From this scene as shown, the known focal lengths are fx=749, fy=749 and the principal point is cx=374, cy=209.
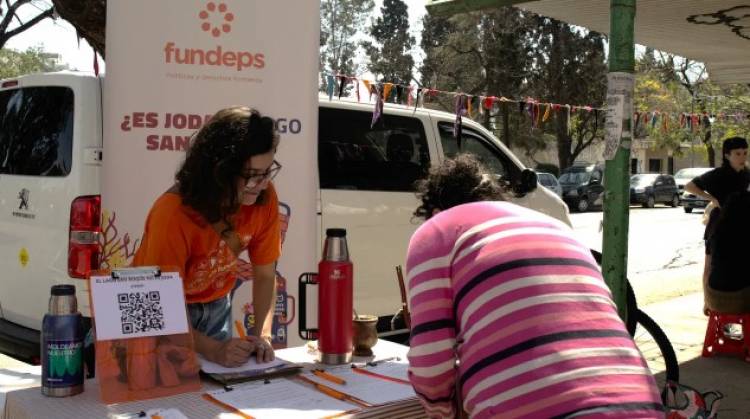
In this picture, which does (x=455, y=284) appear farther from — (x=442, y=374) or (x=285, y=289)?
(x=285, y=289)

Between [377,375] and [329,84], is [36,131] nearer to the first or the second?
[377,375]

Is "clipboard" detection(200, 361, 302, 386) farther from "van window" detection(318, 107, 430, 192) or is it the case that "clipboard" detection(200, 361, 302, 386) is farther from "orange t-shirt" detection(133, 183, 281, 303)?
"van window" detection(318, 107, 430, 192)

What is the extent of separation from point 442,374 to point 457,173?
0.55 metres

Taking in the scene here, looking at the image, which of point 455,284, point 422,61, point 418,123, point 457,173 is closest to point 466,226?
point 455,284

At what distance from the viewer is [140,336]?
197 centimetres

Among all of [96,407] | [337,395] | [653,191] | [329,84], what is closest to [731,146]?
[329,84]

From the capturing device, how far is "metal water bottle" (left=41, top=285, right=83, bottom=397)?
1927 mm

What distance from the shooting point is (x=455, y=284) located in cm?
177

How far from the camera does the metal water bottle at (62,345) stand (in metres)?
1.93

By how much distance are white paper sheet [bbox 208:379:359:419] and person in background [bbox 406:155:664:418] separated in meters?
0.26

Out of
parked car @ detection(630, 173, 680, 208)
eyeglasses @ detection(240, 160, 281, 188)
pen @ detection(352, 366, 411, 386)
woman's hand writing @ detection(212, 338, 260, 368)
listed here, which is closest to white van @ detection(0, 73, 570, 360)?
eyeglasses @ detection(240, 160, 281, 188)

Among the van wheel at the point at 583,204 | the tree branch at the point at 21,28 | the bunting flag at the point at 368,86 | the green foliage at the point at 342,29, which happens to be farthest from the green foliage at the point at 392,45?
the bunting flag at the point at 368,86

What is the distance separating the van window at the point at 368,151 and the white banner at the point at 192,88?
1210 mm

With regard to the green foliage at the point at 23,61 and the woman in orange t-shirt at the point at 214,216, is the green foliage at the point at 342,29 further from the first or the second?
the woman in orange t-shirt at the point at 214,216
